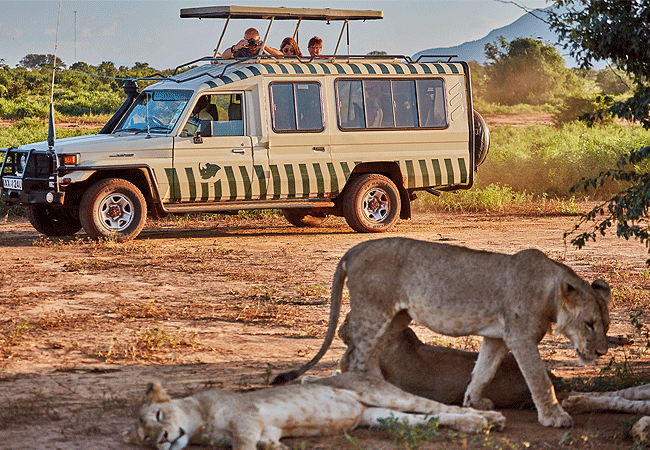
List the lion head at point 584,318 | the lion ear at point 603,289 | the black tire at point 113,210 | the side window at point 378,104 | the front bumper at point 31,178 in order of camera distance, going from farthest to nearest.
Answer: the side window at point 378,104, the black tire at point 113,210, the front bumper at point 31,178, the lion ear at point 603,289, the lion head at point 584,318

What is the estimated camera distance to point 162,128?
1198 centimetres

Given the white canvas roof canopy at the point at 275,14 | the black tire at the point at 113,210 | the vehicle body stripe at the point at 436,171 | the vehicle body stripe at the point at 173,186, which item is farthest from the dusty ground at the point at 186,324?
the white canvas roof canopy at the point at 275,14

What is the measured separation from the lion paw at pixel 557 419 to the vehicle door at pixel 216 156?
7.66 meters

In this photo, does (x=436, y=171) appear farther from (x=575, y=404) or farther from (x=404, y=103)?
(x=575, y=404)

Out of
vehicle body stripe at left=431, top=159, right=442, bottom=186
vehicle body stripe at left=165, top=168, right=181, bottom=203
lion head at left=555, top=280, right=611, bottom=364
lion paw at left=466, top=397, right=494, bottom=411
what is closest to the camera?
lion head at left=555, top=280, right=611, bottom=364

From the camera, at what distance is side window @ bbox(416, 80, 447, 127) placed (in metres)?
13.4

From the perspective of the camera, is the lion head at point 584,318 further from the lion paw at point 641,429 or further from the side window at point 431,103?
the side window at point 431,103

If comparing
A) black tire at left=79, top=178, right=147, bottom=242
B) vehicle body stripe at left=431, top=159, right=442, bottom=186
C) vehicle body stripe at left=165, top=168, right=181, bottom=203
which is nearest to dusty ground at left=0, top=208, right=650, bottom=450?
black tire at left=79, top=178, right=147, bottom=242

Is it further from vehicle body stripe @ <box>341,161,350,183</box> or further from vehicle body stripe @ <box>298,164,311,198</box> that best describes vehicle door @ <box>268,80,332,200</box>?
vehicle body stripe @ <box>341,161,350,183</box>

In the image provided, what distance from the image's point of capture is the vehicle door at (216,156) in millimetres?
11789

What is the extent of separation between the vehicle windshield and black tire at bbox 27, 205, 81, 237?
1378 millimetres

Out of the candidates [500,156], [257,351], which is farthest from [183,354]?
[500,156]

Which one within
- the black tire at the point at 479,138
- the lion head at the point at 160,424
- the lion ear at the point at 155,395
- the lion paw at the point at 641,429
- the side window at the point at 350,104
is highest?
the side window at the point at 350,104

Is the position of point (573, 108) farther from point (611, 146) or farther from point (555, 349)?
point (555, 349)
